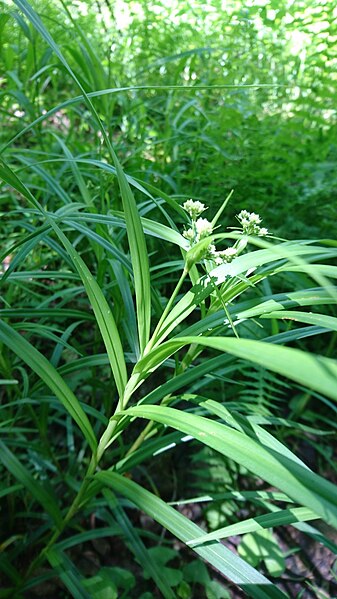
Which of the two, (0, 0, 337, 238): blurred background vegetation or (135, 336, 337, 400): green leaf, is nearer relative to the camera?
(135, 336, 337, 400): green leaf

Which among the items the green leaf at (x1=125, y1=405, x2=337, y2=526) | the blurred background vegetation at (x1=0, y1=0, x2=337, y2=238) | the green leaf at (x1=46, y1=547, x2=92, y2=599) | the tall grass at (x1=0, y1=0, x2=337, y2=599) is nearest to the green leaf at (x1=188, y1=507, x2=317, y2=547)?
the tall grass at (x1=0, y1=0, x2=337, y2=599)

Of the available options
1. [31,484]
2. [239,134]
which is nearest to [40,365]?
[31,484]

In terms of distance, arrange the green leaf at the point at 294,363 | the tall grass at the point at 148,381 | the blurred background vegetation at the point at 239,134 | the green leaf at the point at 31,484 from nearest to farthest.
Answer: the green leaf at the point at 294,363 → the tall grass at the point at 148,381 → the green leaf at the point at 31,484 → the blurred background vegetation at the point at 239,134

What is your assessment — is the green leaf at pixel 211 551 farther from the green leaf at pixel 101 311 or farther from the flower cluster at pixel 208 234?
the flower cluster at pixel 208 234

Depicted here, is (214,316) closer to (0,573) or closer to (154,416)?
(154,416)

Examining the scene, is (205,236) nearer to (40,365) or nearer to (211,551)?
(40,365)

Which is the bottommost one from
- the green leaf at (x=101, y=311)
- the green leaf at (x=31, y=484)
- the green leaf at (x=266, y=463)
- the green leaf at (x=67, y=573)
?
the green leaf at (x=67, y=573)

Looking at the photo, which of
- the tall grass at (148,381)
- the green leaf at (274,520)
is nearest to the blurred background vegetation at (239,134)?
the tall grass at (148,381)

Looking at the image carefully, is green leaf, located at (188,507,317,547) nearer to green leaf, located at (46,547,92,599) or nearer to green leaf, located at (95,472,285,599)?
green leaf, located at (95,472,285,599)

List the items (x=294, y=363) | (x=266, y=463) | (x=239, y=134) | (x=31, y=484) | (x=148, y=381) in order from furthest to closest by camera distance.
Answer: (x=239, y=134), (x=148, y=381), (x=31, y=484), (x=266, y=463), (x=294, y=363)

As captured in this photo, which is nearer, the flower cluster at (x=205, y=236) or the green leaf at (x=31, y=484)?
the flower cluster at (x=205, y=236)

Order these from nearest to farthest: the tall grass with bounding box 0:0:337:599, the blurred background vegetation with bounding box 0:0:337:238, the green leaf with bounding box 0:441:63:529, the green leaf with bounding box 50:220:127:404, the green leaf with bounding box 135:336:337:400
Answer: the green leaf with bounding box 135:336:337:400 → the tall grass with bounding box 0:0:337:599 → the green leaf with bounding box 50:220:127:404 → the green leaf with bounding box 0:441:63:529 → the blurred background vegetation with bounding box 0:0:337:238
